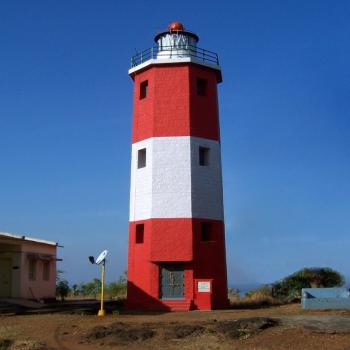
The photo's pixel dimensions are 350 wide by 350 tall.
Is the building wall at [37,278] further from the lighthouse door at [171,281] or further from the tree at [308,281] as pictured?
the tree at [308,281]

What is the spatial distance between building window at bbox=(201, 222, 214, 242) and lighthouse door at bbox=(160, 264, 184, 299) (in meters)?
2.10

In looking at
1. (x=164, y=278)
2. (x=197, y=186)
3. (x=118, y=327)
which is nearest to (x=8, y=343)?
(x=118, y=327)

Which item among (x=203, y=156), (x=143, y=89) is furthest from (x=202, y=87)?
(x=203, y=156)

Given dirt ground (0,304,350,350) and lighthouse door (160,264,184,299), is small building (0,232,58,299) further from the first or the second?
dirt ground (0,304,350,350)

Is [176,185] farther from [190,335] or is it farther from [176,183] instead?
[190,335]

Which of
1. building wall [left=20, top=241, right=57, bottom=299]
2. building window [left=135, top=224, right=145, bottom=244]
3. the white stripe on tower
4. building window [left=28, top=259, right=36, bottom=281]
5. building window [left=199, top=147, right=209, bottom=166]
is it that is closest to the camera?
the white stripe on tower

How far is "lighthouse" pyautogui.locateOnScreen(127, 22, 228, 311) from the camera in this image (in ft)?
92.2

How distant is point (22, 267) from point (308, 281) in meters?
18.2

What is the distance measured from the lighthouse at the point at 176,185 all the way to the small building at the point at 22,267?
6.79 m

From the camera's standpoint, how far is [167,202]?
28.6 metres

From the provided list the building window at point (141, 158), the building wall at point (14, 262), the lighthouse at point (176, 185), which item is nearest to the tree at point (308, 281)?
the lighthouse at point (176, 185)

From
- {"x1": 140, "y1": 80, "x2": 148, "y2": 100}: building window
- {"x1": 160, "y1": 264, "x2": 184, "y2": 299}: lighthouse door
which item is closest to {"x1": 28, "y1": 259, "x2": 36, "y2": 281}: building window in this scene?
{"x1": 160, "y1": 264, "x2": 184, "y2": 299}: lighthouse door

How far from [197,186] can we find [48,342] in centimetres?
1440

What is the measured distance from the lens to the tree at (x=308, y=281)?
36.6 m
